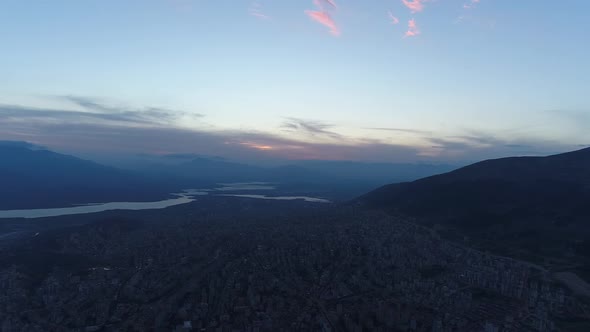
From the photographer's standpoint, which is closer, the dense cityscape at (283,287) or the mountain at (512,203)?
the dense cityscape at (283,287)

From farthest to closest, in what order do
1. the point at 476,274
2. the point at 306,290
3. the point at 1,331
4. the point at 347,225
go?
the point at 347,225 → the point at 476,274 → the point at 306,290 → the point at 1,331

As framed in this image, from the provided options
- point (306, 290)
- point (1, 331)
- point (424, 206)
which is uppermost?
point (424, 206)

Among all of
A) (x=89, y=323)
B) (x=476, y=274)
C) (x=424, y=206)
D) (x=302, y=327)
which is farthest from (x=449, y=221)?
(x=89, y=323)

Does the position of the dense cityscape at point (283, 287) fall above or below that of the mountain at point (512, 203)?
below

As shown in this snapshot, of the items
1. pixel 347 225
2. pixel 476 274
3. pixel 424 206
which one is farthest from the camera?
pixel 424 206

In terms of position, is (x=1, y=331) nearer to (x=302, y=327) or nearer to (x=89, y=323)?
(x=89, y=323)
